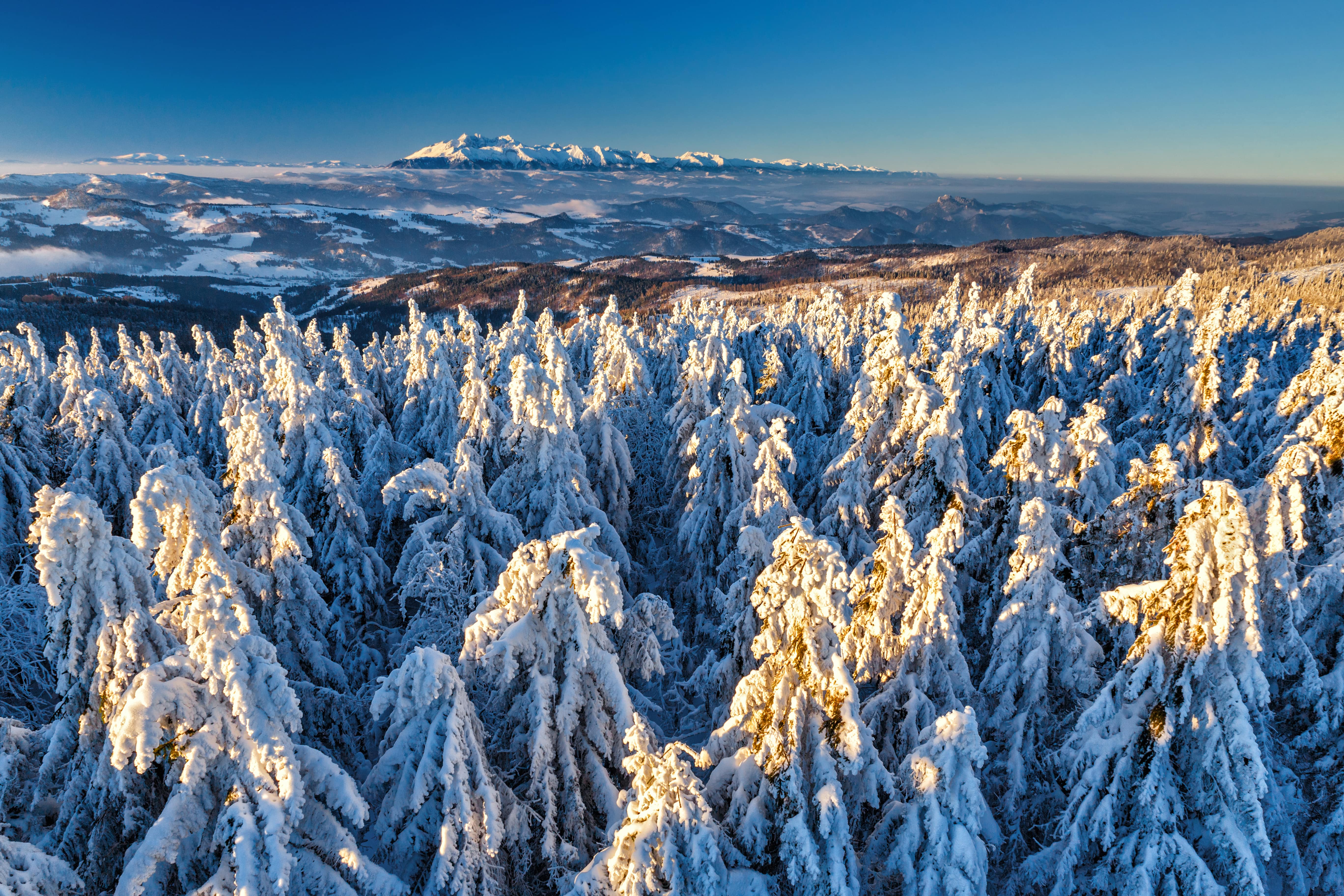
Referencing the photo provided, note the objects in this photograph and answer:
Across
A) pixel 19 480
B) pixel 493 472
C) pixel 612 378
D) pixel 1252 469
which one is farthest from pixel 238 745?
pixel 1252 469

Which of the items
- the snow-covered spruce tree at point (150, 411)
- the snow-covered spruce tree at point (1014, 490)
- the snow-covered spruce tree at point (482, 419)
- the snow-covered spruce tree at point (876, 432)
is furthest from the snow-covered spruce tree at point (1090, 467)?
the snow-covered spruce tree at point (150, 411)

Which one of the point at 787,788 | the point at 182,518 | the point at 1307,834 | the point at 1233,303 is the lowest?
the point at 1307,834

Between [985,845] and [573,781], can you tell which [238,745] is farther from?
[985,845]

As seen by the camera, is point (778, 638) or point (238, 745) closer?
point (238, 745)

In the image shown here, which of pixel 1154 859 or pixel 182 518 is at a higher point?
pixel 182 518

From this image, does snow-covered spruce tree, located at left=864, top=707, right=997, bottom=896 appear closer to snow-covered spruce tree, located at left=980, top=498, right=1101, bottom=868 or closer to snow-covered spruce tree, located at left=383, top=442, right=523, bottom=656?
snow-covered spruce tree, located at left=980, top=498, right=1101, bottom=868

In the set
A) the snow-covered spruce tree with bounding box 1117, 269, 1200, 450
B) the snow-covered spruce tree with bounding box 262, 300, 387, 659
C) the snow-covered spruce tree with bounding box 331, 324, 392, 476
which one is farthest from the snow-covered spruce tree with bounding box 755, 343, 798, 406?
the snow-covered spruce tree with bounding box 262, 300, 387, 659

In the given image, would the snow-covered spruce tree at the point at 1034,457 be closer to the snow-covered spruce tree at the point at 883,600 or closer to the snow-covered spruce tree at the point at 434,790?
the snow-covered spruce tree at the point at 883,600

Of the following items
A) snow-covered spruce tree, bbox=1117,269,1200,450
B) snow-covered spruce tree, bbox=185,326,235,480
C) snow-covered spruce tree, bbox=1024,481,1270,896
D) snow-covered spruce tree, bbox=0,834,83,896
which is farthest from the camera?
snow-covered spruce tree, bbox=185,326,235,480
